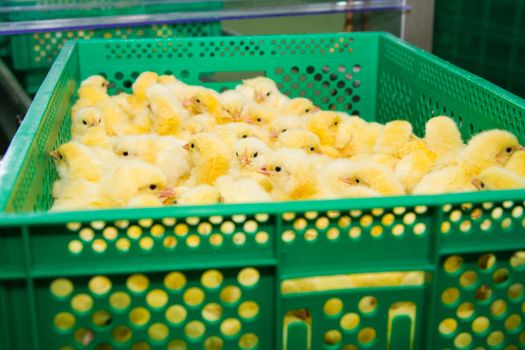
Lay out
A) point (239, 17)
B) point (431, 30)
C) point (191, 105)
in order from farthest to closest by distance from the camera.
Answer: point (431, 30)
point (239, 17)
point (191, 105)

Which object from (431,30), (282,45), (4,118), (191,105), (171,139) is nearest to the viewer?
(171,139)

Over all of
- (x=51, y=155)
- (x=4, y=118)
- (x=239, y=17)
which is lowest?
(x=4, y=118)

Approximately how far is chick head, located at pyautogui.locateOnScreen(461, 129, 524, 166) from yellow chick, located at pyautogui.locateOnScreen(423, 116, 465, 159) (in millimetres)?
230

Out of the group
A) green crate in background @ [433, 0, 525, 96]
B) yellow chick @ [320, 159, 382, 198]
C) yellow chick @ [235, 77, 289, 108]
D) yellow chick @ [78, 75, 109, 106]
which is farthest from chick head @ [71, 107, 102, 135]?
green crate in background @ [433, 0, 525, 96]

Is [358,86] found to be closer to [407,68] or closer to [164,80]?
[407,68]

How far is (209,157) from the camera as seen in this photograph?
1975 millimetres

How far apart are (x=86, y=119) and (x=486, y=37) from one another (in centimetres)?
236

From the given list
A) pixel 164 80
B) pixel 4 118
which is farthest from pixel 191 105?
pixel 4 118

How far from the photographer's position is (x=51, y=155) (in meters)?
1.86

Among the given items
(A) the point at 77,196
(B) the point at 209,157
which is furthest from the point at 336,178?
(A) the point at 77,196

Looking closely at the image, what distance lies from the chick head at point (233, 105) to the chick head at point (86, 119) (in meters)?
0.46

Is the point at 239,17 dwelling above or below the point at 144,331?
above

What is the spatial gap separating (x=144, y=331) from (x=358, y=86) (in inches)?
78.9

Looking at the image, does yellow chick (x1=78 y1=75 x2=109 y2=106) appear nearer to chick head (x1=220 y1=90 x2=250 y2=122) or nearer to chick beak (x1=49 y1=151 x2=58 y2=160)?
chick head (x1=220 y1=90 x2=250 y2=122)
